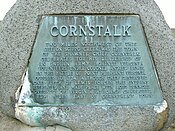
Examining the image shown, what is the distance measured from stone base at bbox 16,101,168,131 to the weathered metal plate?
2.7 inches

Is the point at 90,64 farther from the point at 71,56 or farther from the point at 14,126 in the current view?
the point at 14,126

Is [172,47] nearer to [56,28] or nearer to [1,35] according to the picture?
[56,28]

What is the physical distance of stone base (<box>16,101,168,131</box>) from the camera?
149 inches

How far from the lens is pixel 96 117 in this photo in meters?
3.81

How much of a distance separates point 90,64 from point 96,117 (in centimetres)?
48

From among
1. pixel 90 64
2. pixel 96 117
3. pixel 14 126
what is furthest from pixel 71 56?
pixel 14 126

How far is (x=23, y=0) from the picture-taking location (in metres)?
3.94

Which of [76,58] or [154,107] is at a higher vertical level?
[76,58]

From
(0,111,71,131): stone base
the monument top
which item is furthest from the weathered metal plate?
(0,111,71,131): stone base

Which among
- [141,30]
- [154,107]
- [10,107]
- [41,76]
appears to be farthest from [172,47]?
[10,107]

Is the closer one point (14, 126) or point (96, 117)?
point (96, 117)

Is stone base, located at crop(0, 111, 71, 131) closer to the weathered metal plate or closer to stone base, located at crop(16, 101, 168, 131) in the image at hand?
stone base, located at crop(16, 101, 168, 131)

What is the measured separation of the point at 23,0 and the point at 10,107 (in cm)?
99

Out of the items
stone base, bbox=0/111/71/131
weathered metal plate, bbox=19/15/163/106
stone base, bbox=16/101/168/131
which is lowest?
stone base, bbox=0/111/71/131
